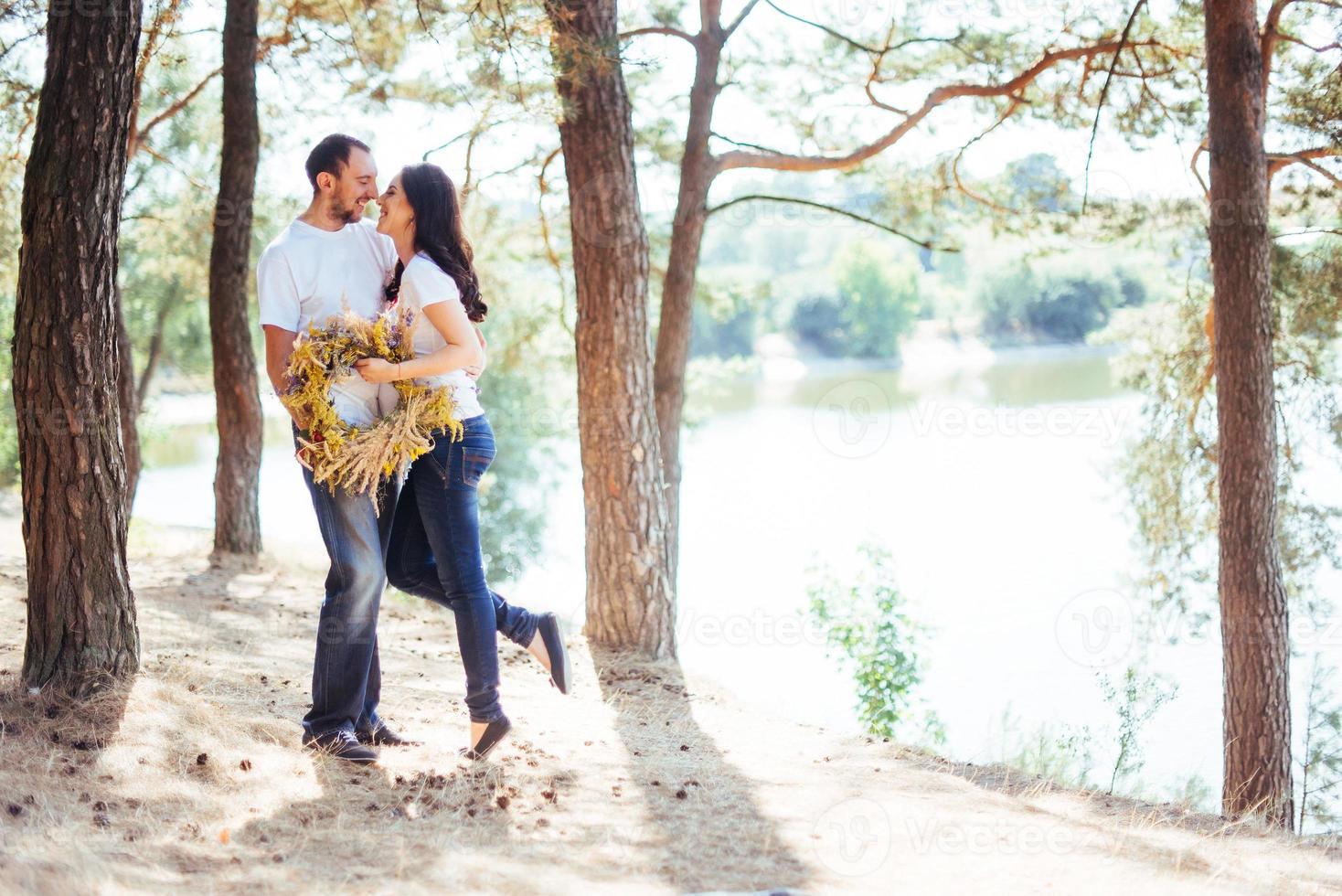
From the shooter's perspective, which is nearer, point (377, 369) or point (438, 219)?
point (377, 369)

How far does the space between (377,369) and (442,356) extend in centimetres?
19

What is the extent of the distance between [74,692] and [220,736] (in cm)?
50

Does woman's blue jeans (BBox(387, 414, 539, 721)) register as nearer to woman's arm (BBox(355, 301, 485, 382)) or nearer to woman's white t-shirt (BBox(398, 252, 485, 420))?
woman's white t-shirt (BBox(398, 252, 485, 420))

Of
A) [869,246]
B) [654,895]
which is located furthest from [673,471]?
[869,246]

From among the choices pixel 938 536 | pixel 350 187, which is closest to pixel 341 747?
pixel 350 187

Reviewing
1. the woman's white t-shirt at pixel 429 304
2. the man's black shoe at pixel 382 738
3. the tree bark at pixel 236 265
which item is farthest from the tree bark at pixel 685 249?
the woman's white t-shirt at pixel 429 304

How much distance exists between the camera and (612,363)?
5707 millimetres

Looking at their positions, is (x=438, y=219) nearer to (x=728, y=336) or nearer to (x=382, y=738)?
(x=382, y=738)

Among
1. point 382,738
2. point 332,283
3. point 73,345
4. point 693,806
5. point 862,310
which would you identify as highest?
point 862,310

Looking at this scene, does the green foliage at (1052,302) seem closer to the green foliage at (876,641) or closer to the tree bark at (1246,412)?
the green foliage at (876,641)

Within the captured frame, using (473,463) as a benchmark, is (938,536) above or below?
below

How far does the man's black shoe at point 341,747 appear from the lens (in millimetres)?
3398

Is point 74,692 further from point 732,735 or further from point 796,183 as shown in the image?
point 796,183

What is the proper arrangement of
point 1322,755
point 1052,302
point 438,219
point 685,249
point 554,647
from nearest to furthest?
point 438,219, point 554,647, point 685,249, point 1322,755, point 1052,302
